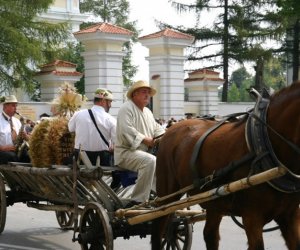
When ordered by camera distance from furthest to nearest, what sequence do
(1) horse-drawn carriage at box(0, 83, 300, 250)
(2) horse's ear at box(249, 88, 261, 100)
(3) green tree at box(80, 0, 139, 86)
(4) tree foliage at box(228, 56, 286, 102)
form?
(3) green tree at box(80, 0, 139, 86)
(4) tree foliage at box(228, 56, 286, 102)
(2) horse's ear at box(249, 88, 261, 100)
(1) horse-drawn carriage at box(0, 83, 300, 250)

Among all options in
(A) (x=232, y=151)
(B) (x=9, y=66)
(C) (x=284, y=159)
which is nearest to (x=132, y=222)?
(A) (x=232, y=151)

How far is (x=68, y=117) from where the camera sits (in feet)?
27.3

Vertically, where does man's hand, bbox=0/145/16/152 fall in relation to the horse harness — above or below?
below

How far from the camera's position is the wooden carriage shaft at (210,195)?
4.70 meters

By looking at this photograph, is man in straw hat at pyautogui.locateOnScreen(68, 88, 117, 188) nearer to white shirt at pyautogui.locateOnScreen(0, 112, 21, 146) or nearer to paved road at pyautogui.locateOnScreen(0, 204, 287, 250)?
paved road at pyautogui.locateOnScreen(0, 204, 287, 250)

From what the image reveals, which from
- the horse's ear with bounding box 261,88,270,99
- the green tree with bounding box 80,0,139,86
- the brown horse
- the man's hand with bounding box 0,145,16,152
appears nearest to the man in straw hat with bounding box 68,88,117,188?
the man's hand with bounding box 0,145,16,152

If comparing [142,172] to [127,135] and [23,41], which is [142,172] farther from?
[23,41]

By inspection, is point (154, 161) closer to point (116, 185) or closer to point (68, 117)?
point (116, 185)

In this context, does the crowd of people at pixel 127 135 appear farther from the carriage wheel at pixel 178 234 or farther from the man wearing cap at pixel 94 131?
the carriage wheel at pixel 178 234

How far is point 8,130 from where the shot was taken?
30.2ft

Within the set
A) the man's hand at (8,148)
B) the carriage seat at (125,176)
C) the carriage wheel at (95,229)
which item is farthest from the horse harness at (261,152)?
the man's hand at (8,148)

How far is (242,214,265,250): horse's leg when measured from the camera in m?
4.89

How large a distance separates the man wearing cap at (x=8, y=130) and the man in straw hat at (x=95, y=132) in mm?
1461

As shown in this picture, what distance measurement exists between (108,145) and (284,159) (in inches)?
127
